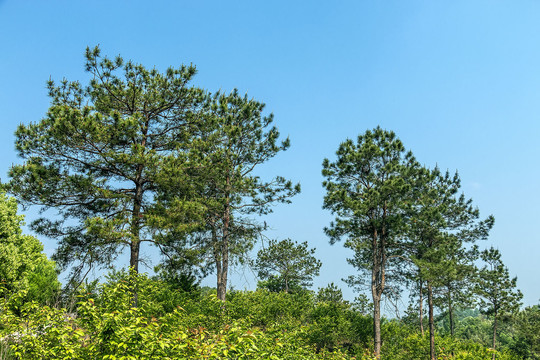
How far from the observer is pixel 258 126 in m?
20.3

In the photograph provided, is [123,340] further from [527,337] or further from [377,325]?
[527,337]

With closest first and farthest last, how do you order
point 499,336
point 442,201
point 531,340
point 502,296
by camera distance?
point 442,201
point 502,296
point 531,340
point 499,336

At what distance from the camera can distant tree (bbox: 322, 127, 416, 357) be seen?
18.6 m

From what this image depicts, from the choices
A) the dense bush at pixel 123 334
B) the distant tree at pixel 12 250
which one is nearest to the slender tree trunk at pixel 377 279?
the dense bush at pixel 123 334

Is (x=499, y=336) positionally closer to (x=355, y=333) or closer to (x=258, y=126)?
(x=355, y=333)

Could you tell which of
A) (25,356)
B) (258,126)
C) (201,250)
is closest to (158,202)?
(201,250)

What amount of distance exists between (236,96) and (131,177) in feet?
24.7

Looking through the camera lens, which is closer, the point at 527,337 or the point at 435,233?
the point at 435,233

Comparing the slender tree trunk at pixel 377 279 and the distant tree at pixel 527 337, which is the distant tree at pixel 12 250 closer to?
the slender tree trunk at pixel 377 279

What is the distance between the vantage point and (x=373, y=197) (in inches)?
731

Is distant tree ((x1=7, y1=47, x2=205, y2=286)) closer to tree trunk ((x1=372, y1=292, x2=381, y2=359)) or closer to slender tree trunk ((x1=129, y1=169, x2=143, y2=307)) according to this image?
slender tree trunk ((x1=129, y1=169, x2=143, y2=307))

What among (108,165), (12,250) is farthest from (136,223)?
(12,250)

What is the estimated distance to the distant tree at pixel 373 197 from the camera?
61.1 feet

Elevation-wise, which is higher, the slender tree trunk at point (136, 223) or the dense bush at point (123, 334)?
the slender tree trunk at point (136, 223)
